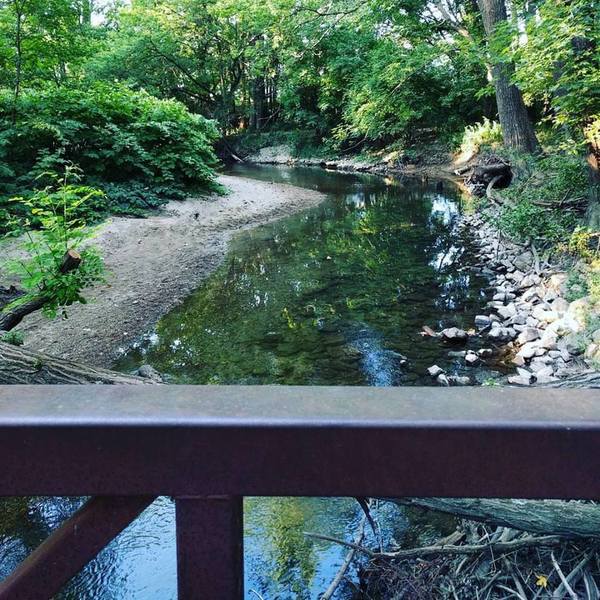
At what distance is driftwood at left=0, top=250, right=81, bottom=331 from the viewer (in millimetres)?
4941

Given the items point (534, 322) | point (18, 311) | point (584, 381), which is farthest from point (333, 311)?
point (584, 381)

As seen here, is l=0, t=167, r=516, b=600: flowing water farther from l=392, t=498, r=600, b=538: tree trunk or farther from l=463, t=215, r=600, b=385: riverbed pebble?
l=392, t=498, r=600, b=538: tree trunk

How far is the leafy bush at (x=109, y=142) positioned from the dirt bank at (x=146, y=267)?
32.7 inches

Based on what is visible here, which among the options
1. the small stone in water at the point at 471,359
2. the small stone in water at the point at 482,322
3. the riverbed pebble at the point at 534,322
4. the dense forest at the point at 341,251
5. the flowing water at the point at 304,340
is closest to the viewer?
the flowing water at the point at 304,340

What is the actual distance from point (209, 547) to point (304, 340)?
5658 millimetres

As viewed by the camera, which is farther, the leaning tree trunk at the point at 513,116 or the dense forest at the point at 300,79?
the leaning tree trunk at the point at 513,116

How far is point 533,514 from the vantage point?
2.11 m

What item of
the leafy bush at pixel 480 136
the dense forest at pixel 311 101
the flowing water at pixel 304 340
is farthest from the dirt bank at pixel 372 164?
the flowing water at pixel 304 340

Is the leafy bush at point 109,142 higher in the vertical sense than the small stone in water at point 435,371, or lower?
higher

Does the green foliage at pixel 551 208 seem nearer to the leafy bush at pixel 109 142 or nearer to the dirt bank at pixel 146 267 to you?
the dirt bank at pixel 146 267

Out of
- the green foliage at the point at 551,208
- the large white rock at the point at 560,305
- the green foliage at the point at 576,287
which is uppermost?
the green foliage at the point at 551,208

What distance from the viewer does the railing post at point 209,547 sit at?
889 millimetres

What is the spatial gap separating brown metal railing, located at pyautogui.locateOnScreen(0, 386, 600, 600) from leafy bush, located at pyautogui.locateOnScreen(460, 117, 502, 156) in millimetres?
19055

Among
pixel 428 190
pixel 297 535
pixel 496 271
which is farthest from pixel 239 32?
pixel 297 535
